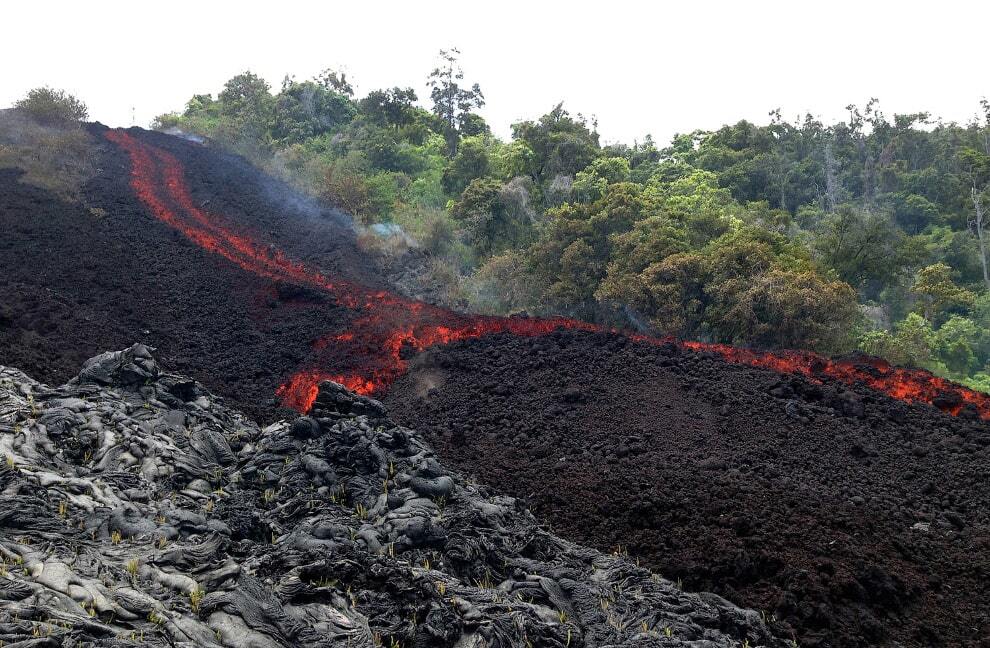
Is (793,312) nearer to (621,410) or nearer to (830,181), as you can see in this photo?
(621,410)

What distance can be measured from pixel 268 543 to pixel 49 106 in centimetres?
3403

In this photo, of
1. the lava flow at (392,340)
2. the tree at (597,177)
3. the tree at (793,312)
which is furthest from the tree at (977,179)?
the lava flow at (392,340)

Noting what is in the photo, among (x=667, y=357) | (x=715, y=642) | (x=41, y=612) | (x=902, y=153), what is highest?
(x=902, y=153)

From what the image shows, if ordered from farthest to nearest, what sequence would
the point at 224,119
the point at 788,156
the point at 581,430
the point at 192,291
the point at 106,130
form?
the point at 224,119
the point at 788,156
the point at 106,130
the point at 192,291
the point at 581,430

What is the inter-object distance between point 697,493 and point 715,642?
3.51 metres

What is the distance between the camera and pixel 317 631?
22.0 feet

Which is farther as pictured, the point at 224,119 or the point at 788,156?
the point at 224,119

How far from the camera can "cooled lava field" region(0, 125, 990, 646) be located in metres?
9.14

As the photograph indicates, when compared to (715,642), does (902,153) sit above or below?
above

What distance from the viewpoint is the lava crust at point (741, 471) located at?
8.72m

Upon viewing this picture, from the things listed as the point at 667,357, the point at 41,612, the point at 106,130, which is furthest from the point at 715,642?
the point at 106,130

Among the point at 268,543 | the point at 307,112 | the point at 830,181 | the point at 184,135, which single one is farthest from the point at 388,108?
the point at 268,543

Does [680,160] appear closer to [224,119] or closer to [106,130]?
[224,119]

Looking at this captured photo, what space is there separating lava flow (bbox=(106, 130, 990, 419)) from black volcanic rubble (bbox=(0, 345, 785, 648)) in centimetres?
479
